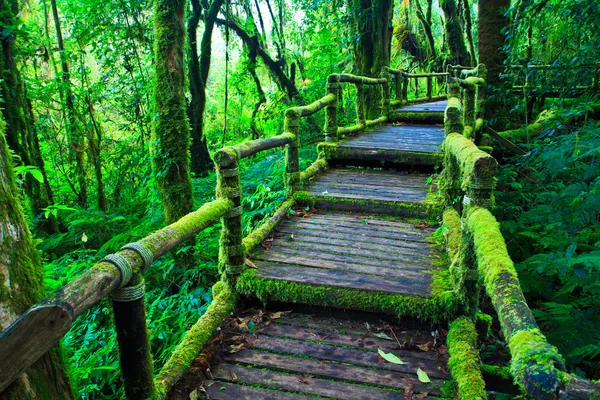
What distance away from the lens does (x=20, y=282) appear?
1.78m

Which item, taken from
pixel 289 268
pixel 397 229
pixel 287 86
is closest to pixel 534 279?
pixel 397 229

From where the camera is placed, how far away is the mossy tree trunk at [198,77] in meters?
11.3

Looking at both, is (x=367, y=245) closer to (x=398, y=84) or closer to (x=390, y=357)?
(x=390, y=357)

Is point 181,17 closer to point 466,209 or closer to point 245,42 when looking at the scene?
point 466,209

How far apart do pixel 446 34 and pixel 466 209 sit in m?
15.7

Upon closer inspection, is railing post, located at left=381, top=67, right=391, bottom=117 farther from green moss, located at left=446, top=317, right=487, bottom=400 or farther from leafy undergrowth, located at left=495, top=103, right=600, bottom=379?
green moss, located at left=446, top=317, right=487, bottom=400

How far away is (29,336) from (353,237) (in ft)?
11.9

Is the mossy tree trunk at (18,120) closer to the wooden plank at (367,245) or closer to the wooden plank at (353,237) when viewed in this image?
the wooden plank at (353,237)

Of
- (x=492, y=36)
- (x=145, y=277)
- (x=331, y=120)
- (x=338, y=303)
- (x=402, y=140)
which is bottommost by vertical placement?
(x=145, y=277)

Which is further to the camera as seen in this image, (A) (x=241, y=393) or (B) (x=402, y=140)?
(B) (x=402, y=140)

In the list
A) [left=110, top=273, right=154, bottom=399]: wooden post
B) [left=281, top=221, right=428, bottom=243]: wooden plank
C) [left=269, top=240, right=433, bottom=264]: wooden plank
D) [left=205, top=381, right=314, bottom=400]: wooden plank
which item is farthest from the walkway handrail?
[left=281, top=221, right=428, bottom=243]: wooden plank

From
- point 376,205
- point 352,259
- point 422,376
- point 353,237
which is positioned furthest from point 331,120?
point 422,376

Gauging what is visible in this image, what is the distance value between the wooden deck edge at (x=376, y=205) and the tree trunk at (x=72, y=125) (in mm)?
6355

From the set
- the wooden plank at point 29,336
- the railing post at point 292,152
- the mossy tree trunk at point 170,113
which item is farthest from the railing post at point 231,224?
the mossy tree trunk at point 170,113
